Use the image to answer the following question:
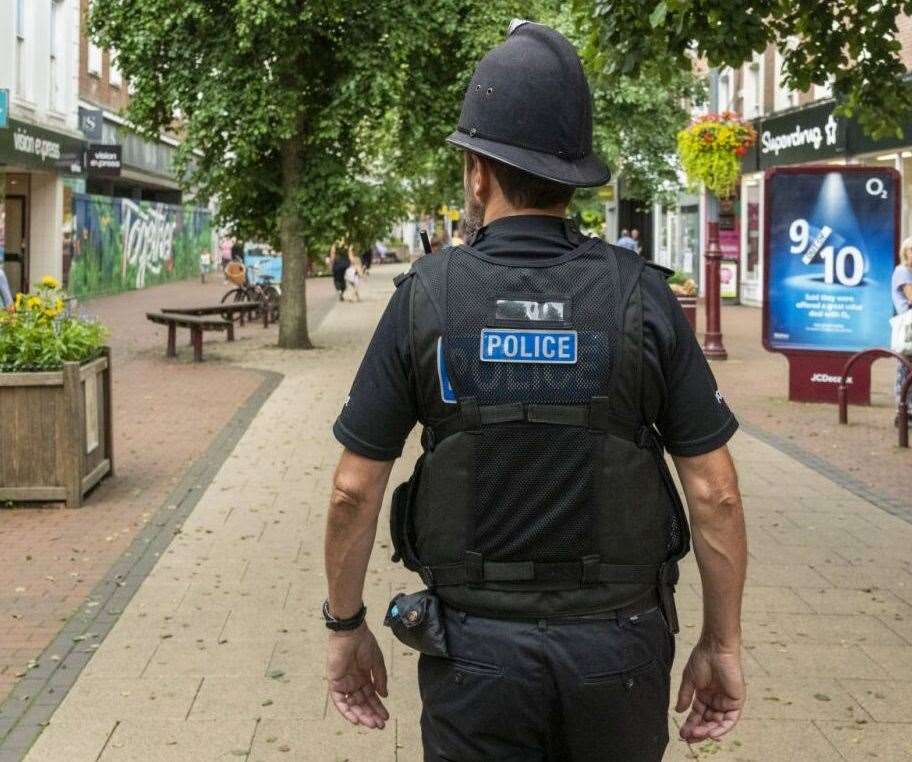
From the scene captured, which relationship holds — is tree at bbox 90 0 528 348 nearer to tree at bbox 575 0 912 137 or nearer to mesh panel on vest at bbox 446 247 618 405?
tree at bbox 575 0 912 137

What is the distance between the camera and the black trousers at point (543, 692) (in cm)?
240

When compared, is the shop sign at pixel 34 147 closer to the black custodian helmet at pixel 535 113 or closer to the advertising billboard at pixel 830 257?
the advertising billboard at pixel 830 257

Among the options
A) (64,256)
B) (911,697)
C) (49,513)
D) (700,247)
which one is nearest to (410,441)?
(49,513)

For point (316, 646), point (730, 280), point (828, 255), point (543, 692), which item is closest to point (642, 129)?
point (730, 280)

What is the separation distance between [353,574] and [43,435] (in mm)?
6381

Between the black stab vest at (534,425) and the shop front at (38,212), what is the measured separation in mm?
27545

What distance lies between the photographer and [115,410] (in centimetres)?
1376

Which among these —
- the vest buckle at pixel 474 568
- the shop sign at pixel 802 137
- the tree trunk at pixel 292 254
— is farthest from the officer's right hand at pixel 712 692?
the shop sign at pixel 802 137

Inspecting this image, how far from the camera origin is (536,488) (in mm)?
2441

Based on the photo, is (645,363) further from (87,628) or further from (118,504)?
A: (118,504)

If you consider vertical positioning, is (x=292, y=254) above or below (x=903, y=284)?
above

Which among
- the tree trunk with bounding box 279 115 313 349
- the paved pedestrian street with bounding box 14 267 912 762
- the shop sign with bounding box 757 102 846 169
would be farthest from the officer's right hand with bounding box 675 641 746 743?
the shop sign with bounding box 757 102 846 169

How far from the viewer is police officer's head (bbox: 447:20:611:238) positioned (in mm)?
2529

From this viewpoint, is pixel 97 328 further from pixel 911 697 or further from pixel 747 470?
pixel 911 697
